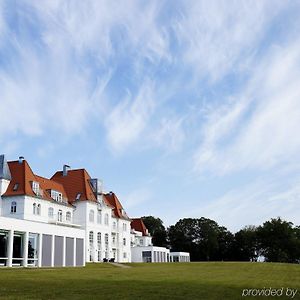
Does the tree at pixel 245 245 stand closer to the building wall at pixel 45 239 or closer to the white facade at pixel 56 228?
the white facade at pixel 56 228

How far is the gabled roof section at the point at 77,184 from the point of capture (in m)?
69.7

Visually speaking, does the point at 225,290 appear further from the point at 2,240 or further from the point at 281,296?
the point at 2,240

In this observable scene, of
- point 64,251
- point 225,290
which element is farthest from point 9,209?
point 225,290

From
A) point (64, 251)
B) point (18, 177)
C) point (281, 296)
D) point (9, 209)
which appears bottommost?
point (281, 296)

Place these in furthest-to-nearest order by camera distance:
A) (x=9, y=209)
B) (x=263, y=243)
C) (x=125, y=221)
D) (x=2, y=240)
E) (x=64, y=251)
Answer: (x=263, y=243)
(x=125, y=221)
(x=9, y=209)
(x=64, y=251)
(x=2, y=240)

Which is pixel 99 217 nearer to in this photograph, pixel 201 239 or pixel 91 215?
pixel 91 215

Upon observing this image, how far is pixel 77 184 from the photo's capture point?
71.5 m

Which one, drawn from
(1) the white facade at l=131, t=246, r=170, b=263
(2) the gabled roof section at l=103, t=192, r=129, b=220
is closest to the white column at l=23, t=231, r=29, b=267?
(2) the gabled roof section at l=103, t=192, r=129, b=220

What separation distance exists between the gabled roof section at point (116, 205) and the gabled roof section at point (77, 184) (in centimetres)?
957

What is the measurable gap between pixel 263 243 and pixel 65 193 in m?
46.9

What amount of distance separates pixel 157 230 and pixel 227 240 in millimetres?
20394

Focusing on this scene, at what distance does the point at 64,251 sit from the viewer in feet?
169

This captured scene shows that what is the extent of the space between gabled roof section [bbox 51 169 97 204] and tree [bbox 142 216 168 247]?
Result: 5013 centimetres

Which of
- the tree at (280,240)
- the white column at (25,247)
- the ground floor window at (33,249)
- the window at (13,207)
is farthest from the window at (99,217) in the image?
the tree at (280,240)
